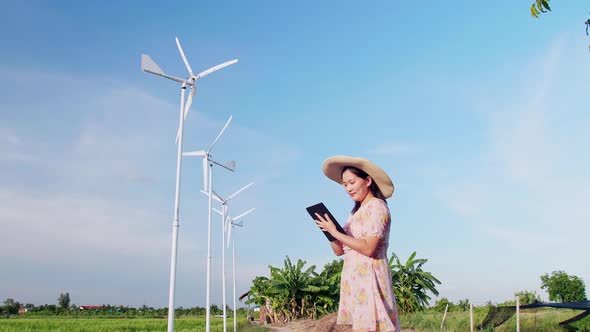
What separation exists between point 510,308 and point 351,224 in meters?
13.0

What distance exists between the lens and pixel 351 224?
11.1 ft

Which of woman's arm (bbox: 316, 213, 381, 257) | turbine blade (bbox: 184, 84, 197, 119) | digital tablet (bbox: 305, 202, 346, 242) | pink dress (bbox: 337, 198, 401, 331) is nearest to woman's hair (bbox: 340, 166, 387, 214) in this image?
pink dress (bbox: 337, 198, 401, 331)

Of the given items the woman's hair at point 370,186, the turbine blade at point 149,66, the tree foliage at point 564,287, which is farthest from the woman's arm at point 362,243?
the tree foliage at point 564,287

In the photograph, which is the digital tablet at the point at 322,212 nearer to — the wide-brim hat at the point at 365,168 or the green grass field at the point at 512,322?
the wide-brim hat at the point at 365,168

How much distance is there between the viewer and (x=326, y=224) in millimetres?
3232

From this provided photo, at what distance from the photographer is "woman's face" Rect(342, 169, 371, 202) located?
337 centimetres

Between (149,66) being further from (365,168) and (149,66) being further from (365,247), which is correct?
(365,247)

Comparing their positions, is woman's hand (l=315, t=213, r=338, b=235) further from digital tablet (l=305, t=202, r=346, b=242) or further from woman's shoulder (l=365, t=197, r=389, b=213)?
woman's shoulder (l=365, t=197, r=389, b=213)

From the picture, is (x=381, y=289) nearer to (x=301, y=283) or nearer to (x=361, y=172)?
(x=361, y=172)

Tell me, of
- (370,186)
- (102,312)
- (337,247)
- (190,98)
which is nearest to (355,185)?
(370,186)

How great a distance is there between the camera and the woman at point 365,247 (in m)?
3.09

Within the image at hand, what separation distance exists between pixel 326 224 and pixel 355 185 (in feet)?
1.10

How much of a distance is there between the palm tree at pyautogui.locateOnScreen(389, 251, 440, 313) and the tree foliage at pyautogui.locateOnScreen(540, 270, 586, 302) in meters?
28.3

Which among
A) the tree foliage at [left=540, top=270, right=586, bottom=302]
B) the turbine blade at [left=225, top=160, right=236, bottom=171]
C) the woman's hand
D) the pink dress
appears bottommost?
the tree foliage at [left=540, top=270, right=586, bottom=302]
